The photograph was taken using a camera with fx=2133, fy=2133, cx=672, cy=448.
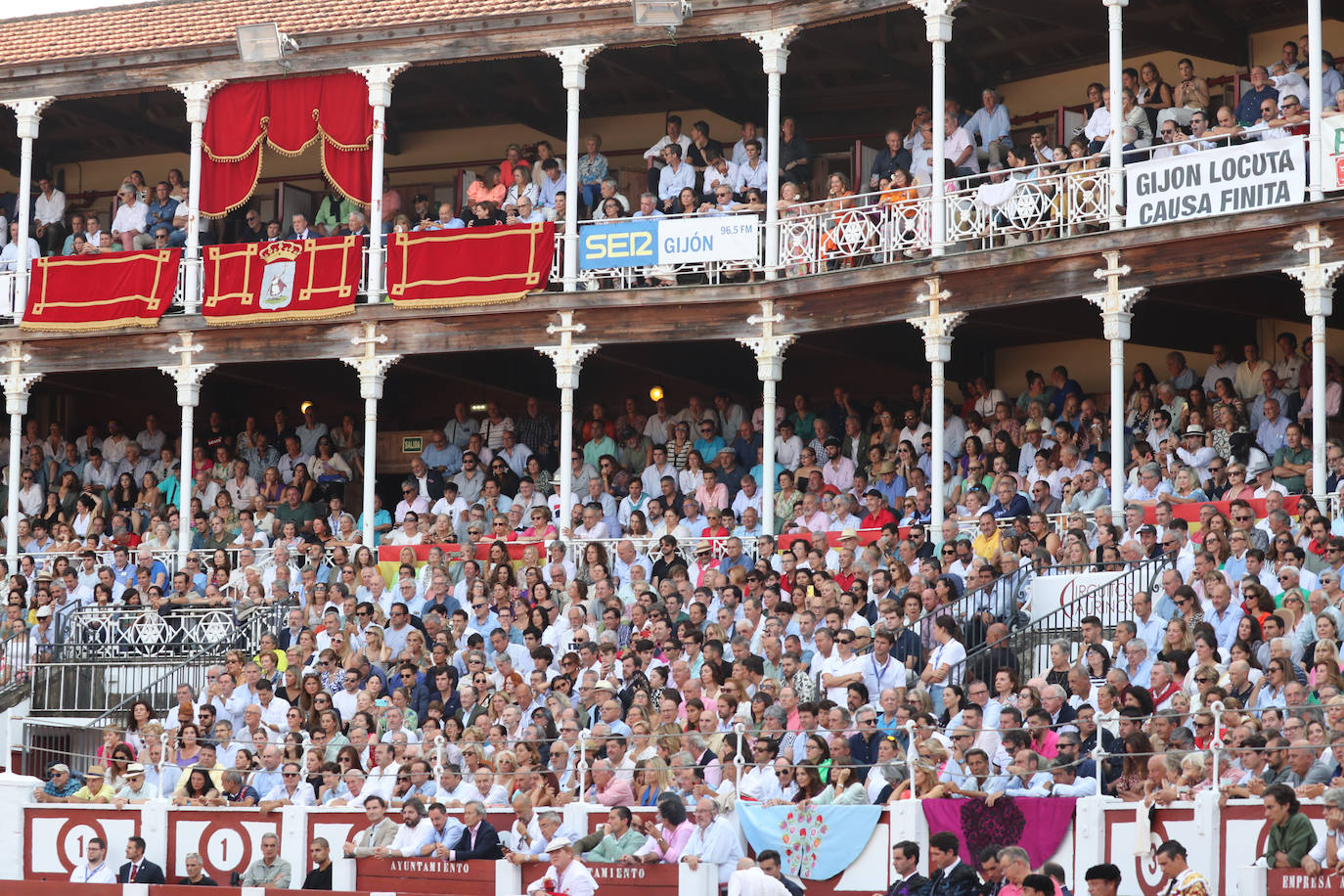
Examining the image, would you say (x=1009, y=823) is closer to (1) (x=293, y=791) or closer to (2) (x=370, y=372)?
(1) (x=293, y=791)

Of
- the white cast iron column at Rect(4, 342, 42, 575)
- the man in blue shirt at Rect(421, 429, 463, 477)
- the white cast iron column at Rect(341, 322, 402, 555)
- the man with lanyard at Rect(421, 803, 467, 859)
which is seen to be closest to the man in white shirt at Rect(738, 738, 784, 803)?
the man with lanyard at Rect(421, 803, 467, 859)

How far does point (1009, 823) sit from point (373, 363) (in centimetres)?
1365

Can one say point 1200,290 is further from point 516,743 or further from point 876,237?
point 516,743

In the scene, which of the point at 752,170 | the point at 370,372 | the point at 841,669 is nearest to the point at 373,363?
the point at 370,372

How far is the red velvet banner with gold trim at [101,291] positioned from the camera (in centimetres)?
2750

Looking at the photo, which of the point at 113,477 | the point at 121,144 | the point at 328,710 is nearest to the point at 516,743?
the point at 328,710

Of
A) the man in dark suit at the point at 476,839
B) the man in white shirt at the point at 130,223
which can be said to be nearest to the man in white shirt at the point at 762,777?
the man in dark suit at the point at 476,839

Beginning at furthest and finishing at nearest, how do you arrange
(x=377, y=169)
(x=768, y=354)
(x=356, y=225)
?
(x=356, y=225)
(x=377, y=169)
(x=768, y=354)

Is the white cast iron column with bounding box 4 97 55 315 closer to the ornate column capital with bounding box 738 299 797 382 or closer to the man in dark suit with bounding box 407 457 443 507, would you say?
the man in dark suit with bounding box 407 457 443 507

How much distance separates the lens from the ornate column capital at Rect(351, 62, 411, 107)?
26.9 m

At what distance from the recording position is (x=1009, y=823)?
1503 cm

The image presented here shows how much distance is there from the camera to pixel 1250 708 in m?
15.0

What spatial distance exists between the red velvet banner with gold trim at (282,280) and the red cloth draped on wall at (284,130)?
94 centimetres

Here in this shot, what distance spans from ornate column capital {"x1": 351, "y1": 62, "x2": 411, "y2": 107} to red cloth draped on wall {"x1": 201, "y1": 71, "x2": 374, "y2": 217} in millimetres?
331
